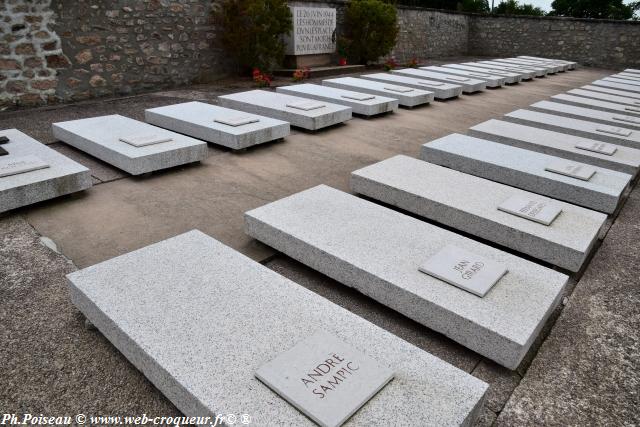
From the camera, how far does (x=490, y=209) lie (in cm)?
303

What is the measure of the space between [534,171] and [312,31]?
7485mm

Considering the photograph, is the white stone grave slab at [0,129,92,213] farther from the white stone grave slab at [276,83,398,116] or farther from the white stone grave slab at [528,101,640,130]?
the white stone grave slab at [528,101,640,130]

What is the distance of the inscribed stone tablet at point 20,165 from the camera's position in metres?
3.21

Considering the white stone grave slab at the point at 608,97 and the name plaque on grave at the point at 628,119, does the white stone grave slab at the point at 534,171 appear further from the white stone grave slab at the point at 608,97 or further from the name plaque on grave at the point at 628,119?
the white stone grave slab at the point at 608,97

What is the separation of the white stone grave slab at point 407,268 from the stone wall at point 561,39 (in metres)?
15.9

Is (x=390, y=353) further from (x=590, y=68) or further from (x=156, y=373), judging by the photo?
(x=590, y=68)

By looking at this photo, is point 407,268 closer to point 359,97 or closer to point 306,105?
point 306,105

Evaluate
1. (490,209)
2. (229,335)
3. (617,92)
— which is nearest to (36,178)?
(229,335)

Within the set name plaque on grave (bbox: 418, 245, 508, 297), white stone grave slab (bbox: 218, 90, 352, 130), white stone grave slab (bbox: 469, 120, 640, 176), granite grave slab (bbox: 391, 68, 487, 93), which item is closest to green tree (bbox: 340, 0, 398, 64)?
granite grave slab (bbox: 391, 68, 487, 93)

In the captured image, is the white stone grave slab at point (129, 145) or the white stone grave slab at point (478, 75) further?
the white stone grave slab at point (478, 75)

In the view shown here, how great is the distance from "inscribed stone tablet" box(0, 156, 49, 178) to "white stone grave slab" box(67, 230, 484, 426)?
5.13 ft

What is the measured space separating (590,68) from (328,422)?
17038 mm

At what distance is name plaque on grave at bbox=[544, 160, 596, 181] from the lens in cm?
363

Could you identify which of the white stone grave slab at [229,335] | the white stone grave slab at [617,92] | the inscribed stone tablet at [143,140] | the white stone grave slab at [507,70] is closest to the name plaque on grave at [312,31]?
the white stone grave slab at [507,70]
